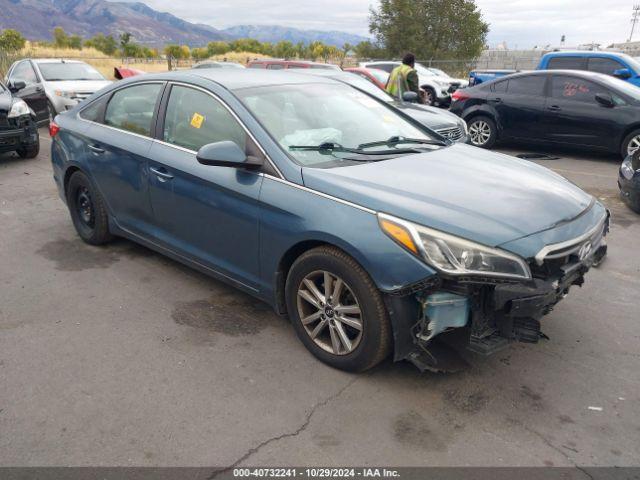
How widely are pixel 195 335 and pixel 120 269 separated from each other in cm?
146

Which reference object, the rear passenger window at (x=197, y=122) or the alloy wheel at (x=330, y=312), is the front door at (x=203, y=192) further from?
the alloy wheel at (x=330, y=312)

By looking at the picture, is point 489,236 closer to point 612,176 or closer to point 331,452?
point 331,452

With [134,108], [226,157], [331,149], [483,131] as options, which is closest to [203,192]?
[226,157]

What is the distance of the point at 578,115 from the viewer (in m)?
9.31

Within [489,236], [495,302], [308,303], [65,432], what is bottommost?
[65,432]

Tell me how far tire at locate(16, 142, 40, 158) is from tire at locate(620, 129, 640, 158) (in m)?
9.76

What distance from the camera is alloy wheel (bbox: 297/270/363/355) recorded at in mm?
3098

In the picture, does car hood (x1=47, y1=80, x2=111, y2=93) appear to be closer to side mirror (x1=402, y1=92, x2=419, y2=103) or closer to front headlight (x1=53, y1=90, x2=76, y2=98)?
front headlight (x1=53, y1=90, x2=76, y2=98)

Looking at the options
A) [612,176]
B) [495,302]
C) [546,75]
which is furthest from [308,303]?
[546,75]

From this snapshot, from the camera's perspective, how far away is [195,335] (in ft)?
12.1

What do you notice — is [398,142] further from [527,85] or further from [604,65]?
[604,65]

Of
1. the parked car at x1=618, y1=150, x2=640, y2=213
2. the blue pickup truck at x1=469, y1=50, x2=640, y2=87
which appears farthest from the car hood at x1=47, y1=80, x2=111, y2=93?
the parked car at x1=618, y1=150, x2=640, y2=213

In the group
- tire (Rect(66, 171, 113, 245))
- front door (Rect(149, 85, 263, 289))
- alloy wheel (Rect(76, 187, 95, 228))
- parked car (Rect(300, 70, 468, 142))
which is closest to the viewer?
front door (Rect(149, 85, 263, 289))

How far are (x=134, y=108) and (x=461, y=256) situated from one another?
10.2 feet
